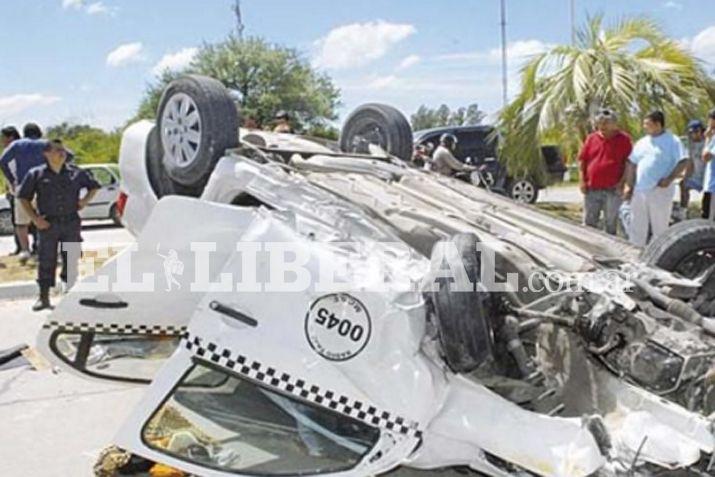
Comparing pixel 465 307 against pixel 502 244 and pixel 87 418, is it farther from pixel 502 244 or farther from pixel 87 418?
pixel 87 418

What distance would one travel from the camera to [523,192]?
15.7 meters

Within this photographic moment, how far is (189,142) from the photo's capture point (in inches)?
151

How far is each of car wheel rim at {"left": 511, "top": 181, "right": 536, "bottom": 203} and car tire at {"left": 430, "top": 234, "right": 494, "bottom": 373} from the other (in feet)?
43.2

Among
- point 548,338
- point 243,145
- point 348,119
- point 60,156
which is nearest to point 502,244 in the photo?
point 548,338

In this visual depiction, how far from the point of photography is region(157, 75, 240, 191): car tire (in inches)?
147

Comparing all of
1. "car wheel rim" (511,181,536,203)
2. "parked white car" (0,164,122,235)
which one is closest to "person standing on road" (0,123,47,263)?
"parked white car" (0,164,122,235)

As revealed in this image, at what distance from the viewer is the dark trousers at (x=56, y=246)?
6.81 metres

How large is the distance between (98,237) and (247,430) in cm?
1138

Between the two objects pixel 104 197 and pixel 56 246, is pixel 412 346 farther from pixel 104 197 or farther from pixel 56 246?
pixel 104 197

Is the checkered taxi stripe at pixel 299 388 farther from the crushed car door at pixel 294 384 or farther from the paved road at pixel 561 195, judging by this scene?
the paved road at pixel 561 195

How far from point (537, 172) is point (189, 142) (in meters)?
8.75

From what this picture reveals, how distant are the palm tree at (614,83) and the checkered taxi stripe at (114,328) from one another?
7.97 meters

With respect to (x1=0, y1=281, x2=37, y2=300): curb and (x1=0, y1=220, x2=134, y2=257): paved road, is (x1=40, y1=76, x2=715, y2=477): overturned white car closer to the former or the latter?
(x1=0, y1=281, x2=37, y2=300): curb

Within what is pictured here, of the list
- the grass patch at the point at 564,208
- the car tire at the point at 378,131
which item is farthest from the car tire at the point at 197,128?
the grass patch at the point at 564,208
